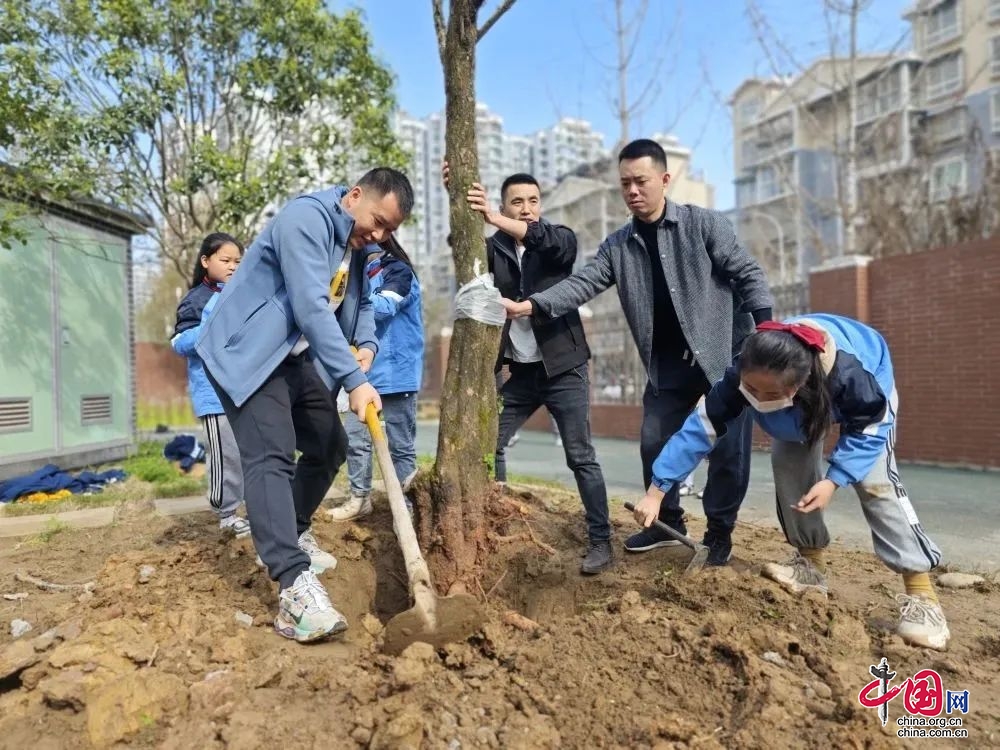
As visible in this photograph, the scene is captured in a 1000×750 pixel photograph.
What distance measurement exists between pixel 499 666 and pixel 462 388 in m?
1.28

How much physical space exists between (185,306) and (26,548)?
1.64 meters

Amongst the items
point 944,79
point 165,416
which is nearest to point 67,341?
point 165,416

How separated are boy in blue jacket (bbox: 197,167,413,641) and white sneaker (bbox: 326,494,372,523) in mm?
1184

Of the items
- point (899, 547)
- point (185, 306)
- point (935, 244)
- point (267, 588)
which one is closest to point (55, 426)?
point (185, 306)

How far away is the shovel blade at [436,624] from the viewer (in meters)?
2.35

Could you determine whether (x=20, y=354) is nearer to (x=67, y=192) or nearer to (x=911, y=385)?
(x=67, y=192)

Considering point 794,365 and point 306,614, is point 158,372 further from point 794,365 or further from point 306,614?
point 794,365

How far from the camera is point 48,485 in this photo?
560 cm

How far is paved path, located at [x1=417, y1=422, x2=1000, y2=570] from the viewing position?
4191 mm

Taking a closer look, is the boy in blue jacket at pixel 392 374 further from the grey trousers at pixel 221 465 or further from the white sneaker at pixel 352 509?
the grey trousers at pixel 221 465

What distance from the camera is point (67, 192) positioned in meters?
6.29

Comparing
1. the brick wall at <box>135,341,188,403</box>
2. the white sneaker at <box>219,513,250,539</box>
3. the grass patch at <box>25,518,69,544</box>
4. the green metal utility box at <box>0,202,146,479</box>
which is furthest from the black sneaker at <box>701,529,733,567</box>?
the brick wall at <box>135,341,188,403</box>

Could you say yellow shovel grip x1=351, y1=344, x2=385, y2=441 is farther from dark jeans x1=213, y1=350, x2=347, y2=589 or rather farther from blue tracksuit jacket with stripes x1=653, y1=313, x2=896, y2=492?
blue tracksuit jacket with stripes x1=653, y1=313, x2=896, y2=492

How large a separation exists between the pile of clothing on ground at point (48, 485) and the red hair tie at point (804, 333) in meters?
5.13
